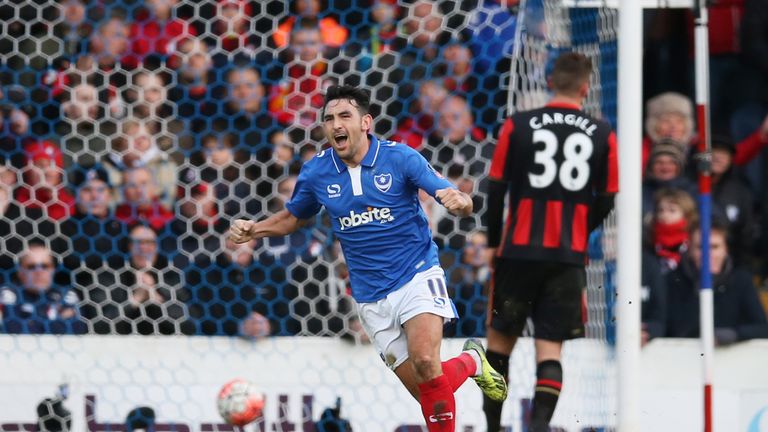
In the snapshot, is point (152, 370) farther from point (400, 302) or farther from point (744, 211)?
point (744, 211)

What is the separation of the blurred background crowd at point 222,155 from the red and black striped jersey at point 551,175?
115cm

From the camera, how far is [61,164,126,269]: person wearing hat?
7391 mm

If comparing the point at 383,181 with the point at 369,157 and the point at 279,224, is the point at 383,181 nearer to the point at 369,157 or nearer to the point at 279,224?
the point at 369,157

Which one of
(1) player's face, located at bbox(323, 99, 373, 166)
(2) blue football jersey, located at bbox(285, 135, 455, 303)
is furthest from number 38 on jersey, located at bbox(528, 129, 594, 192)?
(1) player's face, located at bbox(323, 99, 373, 166)

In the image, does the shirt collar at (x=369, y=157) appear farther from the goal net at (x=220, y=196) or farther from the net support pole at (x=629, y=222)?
the goal net at (x=220, y=196)

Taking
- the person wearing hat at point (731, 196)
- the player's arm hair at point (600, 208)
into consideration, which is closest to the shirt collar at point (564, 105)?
the player's arm hair at point (600, 208)

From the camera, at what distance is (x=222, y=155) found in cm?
754

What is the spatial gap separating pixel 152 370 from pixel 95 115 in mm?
1510

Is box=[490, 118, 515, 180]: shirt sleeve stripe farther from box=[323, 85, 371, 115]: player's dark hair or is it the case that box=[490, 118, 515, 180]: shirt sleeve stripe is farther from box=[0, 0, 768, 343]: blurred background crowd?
box=[0, 0, 768, 343]: blurred background crowd

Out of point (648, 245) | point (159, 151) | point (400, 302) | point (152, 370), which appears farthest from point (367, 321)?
point (648, 245)

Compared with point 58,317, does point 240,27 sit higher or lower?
higher

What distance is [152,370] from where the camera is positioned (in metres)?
7.13

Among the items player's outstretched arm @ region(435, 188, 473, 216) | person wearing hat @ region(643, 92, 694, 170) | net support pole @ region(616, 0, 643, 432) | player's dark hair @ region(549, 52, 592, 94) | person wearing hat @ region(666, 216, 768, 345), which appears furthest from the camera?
person wearing hat @ region(643, 92, 694, 170)

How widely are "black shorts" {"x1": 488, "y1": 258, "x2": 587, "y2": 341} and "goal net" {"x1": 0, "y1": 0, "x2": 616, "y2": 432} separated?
76cm
